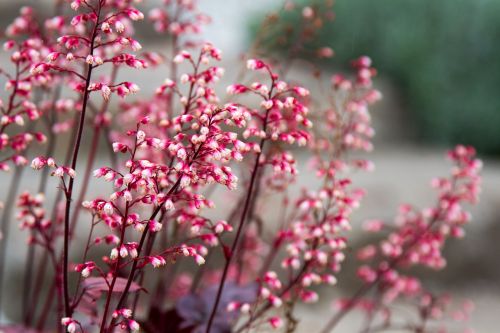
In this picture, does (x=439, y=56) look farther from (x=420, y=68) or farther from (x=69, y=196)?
Result: (x=69, y=196)

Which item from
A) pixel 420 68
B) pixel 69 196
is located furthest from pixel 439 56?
pixel 69 196

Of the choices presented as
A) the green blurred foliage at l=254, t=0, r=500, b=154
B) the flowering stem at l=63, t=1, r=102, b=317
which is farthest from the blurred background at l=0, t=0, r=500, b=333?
the flowering stem at l=63, t=1, r=102, b=317

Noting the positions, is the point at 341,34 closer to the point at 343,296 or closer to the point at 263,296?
the point at 343,296

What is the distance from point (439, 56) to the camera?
5969 millimetres

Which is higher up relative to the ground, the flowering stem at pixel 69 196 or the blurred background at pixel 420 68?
the blurred background at pixel 420 68

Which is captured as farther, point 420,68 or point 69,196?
point 420,68

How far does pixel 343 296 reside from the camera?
4.23 meters

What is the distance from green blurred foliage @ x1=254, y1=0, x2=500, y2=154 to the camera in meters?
5.86

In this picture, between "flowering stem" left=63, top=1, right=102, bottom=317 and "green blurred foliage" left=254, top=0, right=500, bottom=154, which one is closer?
"flowering stem" left=63, top=1, right=102, bottom=317

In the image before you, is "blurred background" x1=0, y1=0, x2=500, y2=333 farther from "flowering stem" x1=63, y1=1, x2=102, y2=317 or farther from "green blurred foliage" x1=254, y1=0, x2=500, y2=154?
"flowering stem" x1=63, y1=1, x2=102, y2=317

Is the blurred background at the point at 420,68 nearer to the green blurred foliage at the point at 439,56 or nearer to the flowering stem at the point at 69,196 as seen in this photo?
the green blurred foliage at the point at 439,56

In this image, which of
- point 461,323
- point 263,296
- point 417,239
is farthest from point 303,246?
point 461,323

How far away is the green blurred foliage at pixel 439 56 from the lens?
586 cm

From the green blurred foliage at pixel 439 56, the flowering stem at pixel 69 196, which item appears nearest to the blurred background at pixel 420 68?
the green blurred foliage at pixel 439 56
